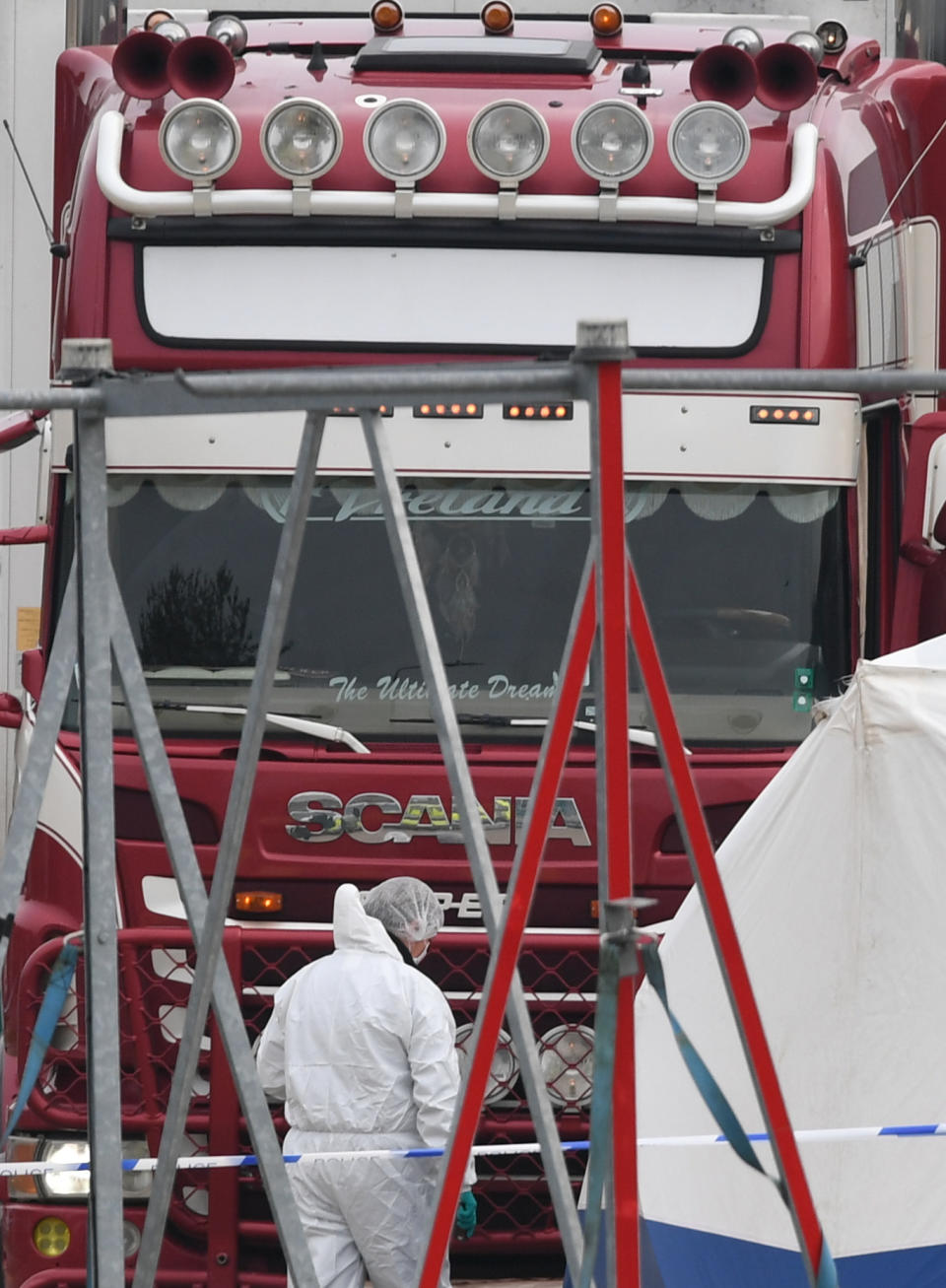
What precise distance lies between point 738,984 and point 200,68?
4027 mm

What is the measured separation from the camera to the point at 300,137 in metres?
5.93

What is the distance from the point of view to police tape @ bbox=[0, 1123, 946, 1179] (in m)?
4.43

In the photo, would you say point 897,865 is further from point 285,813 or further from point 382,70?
point 382,70

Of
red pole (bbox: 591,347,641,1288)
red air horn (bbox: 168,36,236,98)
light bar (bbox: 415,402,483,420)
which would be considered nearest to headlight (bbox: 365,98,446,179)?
red air horn (bbox: 168,36,236,98)

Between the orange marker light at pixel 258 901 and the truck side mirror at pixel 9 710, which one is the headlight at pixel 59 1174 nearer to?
the orange marker light at pixel 258 901

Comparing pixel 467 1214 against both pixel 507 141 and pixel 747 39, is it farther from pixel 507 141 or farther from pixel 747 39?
pixel 747 39

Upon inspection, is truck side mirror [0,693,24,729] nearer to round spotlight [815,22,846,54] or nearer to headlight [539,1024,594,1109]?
headlight [539,1024,594,1109]

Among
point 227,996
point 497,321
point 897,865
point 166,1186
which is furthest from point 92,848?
point 497,321

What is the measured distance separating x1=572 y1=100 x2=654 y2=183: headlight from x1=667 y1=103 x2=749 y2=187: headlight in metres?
0.10

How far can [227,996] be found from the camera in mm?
3498

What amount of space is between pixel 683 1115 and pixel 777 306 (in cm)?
243

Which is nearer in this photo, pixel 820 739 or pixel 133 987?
pixel 820 739

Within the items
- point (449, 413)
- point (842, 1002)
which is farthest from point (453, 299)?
point (842, 1002)

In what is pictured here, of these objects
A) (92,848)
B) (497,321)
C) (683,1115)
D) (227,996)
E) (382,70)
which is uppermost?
(382,70)
